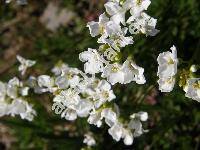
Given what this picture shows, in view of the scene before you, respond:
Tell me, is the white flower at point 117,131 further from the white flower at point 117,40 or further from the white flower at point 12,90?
the white flower at point 12,90

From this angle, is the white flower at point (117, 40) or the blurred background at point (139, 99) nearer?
the white flower at point (117, 40)

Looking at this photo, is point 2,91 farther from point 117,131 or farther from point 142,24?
point 142,24

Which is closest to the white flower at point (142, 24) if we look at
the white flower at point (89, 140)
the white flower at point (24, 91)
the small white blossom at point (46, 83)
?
the small white blossom at point (46, 83)

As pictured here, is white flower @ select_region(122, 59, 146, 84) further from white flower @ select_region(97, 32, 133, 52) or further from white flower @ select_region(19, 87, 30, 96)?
white flower @ select_region(19, 87, 30, 96)

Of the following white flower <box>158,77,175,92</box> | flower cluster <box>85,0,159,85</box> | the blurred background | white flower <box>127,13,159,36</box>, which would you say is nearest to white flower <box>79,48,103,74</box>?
flower cluster <box>85,0,159,85</box>

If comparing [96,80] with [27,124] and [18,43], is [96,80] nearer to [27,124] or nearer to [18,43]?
[27,124]

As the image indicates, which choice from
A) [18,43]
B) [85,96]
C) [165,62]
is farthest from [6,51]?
[165,62]
